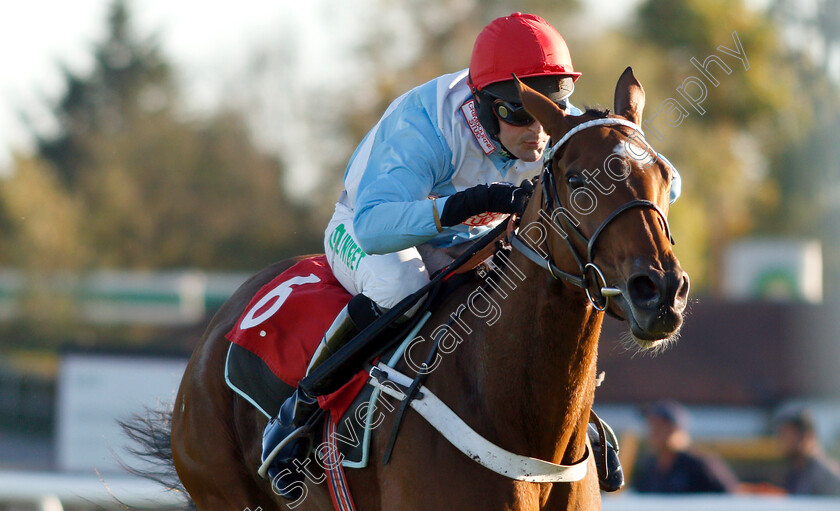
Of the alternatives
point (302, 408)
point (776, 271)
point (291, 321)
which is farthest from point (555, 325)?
point (776, 271)

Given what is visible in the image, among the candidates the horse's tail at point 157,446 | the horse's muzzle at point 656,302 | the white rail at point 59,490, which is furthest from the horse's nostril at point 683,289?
the white rail at point 59,490

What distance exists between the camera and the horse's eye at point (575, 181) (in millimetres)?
2773

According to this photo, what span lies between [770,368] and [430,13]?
17.3 meters

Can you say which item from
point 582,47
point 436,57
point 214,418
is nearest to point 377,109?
point 436,57

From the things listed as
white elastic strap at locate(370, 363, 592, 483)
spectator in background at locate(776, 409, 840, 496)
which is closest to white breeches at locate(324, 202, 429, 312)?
white elastic strap at locate(370, 363, 592, 483)

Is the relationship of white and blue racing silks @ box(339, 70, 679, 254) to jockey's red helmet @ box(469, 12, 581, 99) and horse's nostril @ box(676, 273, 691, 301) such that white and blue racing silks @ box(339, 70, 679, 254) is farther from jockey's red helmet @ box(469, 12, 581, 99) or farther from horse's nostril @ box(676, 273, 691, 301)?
horse's nostril @ box(676, 273, 691, 301)

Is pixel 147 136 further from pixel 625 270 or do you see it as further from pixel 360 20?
pixel 625 270

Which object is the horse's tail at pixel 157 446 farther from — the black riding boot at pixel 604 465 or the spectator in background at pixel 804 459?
the spectator in background at pixel 804 459

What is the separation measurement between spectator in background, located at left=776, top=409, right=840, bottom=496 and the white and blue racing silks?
440 cm

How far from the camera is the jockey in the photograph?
126 inches

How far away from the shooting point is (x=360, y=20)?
27.7m

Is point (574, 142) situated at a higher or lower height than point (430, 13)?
lower

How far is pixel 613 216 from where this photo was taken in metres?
2.66

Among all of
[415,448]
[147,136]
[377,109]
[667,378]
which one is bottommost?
[415,448]
